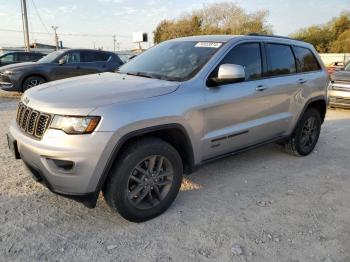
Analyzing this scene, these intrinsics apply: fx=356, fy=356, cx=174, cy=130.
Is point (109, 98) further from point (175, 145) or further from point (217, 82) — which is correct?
point (217, 82)

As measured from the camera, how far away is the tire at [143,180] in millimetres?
3135

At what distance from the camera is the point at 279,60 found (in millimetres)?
4844

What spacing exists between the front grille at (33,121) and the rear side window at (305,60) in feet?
12.2

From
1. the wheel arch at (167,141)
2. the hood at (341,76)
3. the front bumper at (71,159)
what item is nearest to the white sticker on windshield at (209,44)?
the wheel arch at (167,141)

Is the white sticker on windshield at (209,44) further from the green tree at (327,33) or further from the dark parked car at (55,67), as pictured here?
the green tree at (327,33)

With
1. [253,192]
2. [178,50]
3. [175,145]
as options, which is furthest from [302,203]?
[178,50]

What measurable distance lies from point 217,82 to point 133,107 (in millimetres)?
1132

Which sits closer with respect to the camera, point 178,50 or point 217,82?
point 217,82

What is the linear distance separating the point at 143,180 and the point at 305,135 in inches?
130

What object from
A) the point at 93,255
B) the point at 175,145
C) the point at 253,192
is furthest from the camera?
the point at 253,192

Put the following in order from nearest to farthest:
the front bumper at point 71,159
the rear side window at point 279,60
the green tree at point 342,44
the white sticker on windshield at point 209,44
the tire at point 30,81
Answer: the front bumper at point 71,159 < the white sticker on windshield at point 209,44 < the rear side window at point 279,60 < the tire at point 30,81 < the green tree at point 342,44

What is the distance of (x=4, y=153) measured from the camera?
5.27m

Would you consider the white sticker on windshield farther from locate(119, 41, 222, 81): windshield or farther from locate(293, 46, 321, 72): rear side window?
locate(293, 46, 321, 72): rear side window

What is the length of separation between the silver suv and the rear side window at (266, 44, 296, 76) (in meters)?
0.01
